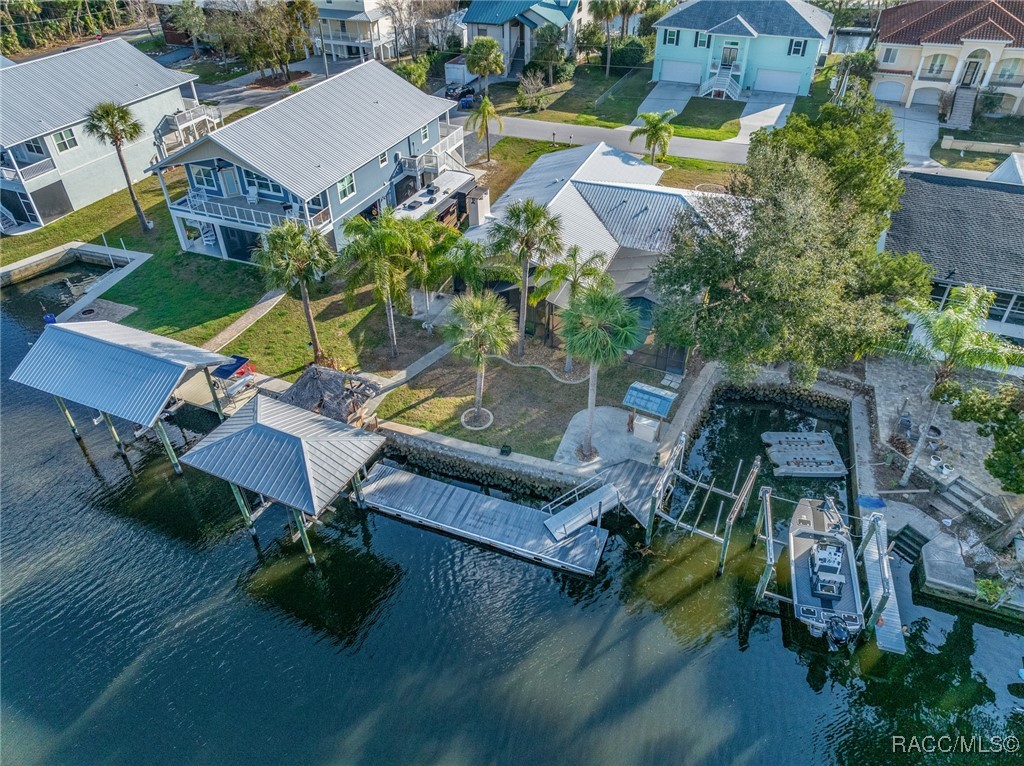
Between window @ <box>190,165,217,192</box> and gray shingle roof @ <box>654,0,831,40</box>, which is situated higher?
gray shingle roof @ <box>654,0,831,40</box>

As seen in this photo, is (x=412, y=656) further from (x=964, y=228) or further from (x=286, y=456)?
(x=964, y=228)

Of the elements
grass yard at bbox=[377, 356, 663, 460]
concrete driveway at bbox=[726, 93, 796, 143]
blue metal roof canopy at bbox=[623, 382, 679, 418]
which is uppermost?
concrete driveway at bbox=[726, 93, 796, 143]

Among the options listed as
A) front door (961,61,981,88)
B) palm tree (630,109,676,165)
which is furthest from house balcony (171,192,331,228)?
front door (961,61,981,88)

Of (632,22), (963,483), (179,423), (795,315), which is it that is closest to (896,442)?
(963,483)

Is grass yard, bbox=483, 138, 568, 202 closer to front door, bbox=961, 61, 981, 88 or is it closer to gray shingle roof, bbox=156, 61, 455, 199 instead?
gray shingle roof, bbox=156, 61, 455, 199

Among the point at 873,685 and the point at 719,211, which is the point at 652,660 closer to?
the point at 873,685

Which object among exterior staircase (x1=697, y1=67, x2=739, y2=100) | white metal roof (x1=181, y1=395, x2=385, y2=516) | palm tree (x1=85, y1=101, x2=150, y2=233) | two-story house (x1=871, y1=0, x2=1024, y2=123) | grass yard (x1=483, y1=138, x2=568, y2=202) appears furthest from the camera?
exterior staircase (x1=697, y1=67, x2=739, y2=100)
